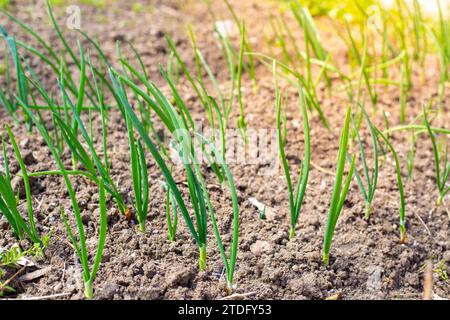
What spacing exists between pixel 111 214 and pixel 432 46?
2157 millimetres

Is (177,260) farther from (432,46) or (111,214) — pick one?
(432,46)

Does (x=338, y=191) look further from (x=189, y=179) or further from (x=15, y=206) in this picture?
(x=15, y=206)

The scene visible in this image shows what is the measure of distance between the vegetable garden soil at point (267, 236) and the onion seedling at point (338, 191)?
0.26ft

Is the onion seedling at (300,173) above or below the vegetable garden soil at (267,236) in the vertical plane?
above

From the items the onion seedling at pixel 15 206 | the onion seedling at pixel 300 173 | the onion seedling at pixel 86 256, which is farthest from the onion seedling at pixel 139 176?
the onion seedling at pixel 300 173

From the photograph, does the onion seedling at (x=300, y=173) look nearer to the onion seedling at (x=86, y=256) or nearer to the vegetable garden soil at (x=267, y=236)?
the vegetable garden soil at (x=267, y=236)

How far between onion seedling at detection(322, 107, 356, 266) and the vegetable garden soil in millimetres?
79

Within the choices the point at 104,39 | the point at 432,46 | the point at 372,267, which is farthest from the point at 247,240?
the point at 432,46

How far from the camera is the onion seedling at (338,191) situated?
1.62 meters

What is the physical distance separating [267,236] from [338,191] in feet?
→ 1.14

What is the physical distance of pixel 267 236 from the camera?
1.92 m

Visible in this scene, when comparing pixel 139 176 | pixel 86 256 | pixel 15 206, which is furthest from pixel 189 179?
pixel 15 206

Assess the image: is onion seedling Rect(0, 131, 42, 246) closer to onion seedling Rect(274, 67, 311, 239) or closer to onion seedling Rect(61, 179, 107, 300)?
onion seedling Rect(61, 179, 107, 300)

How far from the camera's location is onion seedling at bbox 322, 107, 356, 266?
1624 millimetres
